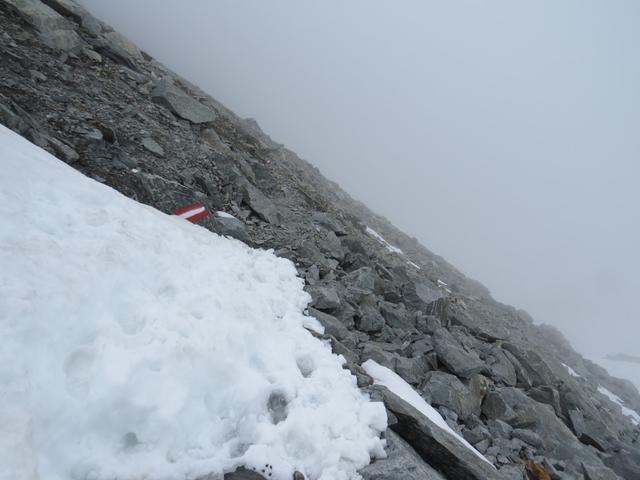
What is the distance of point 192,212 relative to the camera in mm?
10789

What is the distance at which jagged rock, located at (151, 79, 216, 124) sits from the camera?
1644 centimetres

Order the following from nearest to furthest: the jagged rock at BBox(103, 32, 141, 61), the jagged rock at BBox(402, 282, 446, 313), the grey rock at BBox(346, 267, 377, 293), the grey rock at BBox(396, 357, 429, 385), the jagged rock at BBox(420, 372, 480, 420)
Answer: the jagged rock at BBox(420, 372, 480, 420), the grey rock at BBox(396, 357, 429, 385), the grey rock at BBox(346, 267, 377, 293), the jagged rock at BBox(402, 282, 446, 313), the jagged rock at BBox(103, 32, 141, 61)

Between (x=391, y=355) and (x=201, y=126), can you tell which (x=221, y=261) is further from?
(x=201, y=126)

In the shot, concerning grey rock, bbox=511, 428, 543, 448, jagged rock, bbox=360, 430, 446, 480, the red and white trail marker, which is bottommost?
the red and white trail marker

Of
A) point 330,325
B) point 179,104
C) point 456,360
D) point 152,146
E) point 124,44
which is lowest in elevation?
point 152,146

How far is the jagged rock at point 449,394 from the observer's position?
29.0 feet

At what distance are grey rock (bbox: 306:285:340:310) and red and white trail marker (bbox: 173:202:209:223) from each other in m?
4.17

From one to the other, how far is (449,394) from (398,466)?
451 centimetres


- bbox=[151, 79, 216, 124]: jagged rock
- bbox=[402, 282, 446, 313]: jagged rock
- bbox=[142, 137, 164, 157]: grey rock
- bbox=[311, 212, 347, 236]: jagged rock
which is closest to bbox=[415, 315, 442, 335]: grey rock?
bbox=[402, 282, 446, 313]: jagged rock

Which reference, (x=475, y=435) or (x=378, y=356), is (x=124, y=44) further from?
(x=475, y=435)

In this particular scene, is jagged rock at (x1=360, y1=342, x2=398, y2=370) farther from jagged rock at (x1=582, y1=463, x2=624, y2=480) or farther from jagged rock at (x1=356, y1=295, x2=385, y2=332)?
jagged rock at (x1=582, y1=463, x2=624, y2=480)

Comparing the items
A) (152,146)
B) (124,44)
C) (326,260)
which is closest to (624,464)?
(326,260)

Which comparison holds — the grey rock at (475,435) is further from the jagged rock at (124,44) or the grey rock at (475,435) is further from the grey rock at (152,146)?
the jagged rock at (124,44)

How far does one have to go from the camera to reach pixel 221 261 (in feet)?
27.6
